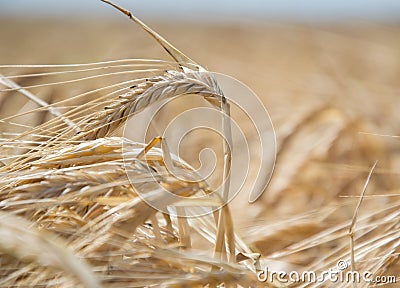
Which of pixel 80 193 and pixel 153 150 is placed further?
pixel 153 150

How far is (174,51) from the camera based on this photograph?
2.00ft

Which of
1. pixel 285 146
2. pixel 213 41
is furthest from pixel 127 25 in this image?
pixel 285 146

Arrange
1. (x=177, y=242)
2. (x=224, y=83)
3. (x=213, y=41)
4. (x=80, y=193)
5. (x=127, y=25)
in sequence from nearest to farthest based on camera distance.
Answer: (x=80, y=193)
(x=177, y=242)
(x=224, y=83)
(x=213, y=41)
(x=127, y=25)

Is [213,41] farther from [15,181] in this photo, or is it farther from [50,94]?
[15,181]

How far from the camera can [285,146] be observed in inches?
52.3

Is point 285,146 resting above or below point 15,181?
above

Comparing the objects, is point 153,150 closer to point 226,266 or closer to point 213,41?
point 226,266

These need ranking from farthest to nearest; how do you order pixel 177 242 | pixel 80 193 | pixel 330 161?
pixel 330 161
pixel 177 242
pixel 80 193

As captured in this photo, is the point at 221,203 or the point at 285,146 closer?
the point at 221,203

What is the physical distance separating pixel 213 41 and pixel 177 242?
6970 millimetres

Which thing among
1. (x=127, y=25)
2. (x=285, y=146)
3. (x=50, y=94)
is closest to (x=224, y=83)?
(x=50, y=94)

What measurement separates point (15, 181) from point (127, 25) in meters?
8.13

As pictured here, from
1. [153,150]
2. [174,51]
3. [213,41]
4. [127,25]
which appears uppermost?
[127,25]

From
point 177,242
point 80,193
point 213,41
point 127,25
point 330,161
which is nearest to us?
point 80,193
